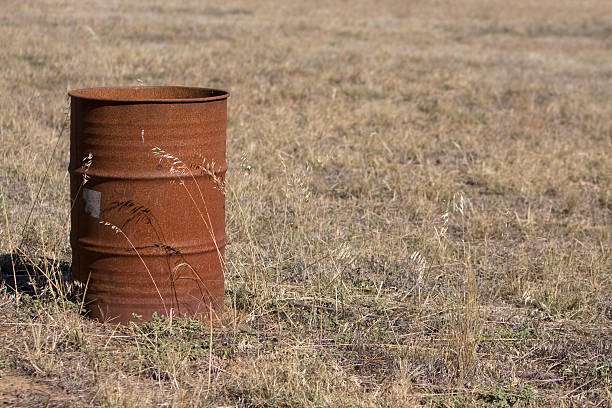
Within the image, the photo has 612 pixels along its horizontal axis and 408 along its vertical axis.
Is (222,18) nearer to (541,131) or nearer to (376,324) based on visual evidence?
(541,131)

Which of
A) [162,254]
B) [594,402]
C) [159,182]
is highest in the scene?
[159,182]

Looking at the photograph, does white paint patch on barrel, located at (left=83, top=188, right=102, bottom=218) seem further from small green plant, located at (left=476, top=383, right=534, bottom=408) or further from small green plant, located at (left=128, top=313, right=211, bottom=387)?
small green plant, located at (left=476, top=383, right=534, bottom=408)

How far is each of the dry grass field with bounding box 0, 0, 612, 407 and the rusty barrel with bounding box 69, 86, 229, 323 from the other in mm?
157

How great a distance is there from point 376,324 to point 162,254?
3.65 feet

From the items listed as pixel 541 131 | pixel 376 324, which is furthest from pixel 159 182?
pixel 541 131

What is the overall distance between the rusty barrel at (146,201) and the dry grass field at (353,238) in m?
0.16

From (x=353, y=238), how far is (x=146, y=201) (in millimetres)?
1959

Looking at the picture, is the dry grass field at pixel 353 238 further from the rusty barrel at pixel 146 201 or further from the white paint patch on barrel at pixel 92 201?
the white paint patch on barrel at pixel 92 201

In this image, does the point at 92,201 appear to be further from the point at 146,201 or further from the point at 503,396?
the point at 503,396

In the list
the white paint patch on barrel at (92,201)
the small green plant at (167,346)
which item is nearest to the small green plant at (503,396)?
the small green plant at (167,346)

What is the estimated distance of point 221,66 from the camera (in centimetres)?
1280

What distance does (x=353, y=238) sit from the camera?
17.7ft

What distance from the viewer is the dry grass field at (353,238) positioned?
3.47 meters

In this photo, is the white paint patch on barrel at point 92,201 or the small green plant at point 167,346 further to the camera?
the white paint patch on barrel at point 92,201
